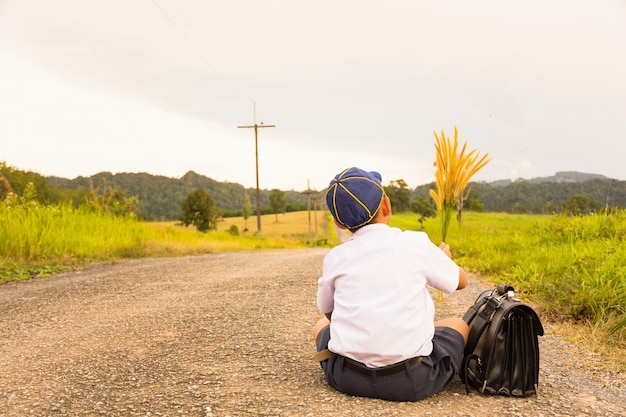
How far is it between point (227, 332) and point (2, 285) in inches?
190

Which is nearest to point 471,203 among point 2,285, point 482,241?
point 482,241

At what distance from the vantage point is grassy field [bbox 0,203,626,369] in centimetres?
411

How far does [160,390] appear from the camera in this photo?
2.84m

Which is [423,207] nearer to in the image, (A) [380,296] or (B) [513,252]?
(B) [513,252]

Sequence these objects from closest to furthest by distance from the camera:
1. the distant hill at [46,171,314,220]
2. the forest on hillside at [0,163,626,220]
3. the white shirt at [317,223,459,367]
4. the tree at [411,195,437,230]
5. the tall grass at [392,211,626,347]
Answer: the white shirt at [317,223,459,367] < the tall grass at [392,211,626,347] < the forest on hillside at [0,163,626,220] < the tree at [411,195,437,230] < the distant hill at [46,171,314,220]

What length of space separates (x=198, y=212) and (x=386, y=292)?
7621 centimetres

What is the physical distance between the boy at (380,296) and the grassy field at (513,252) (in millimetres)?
1726

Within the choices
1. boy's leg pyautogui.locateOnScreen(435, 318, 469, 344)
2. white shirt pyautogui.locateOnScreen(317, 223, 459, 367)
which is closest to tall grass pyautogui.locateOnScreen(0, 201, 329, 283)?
white shirt pyautogui.locateOnScreen(317, 223, 459, 367)

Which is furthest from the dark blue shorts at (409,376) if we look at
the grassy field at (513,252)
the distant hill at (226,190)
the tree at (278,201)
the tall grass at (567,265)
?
the tree at (278,201)

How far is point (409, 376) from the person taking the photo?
8.23 feet

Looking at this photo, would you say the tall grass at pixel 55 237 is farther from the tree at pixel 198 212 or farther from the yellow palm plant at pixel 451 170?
the tree at pixel 198 212

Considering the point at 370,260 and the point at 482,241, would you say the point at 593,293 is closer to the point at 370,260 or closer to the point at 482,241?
the point at 370,260

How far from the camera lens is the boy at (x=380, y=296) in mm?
2449

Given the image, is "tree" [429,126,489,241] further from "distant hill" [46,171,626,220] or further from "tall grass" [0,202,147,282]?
"distant hill" [46,171,626,220]
